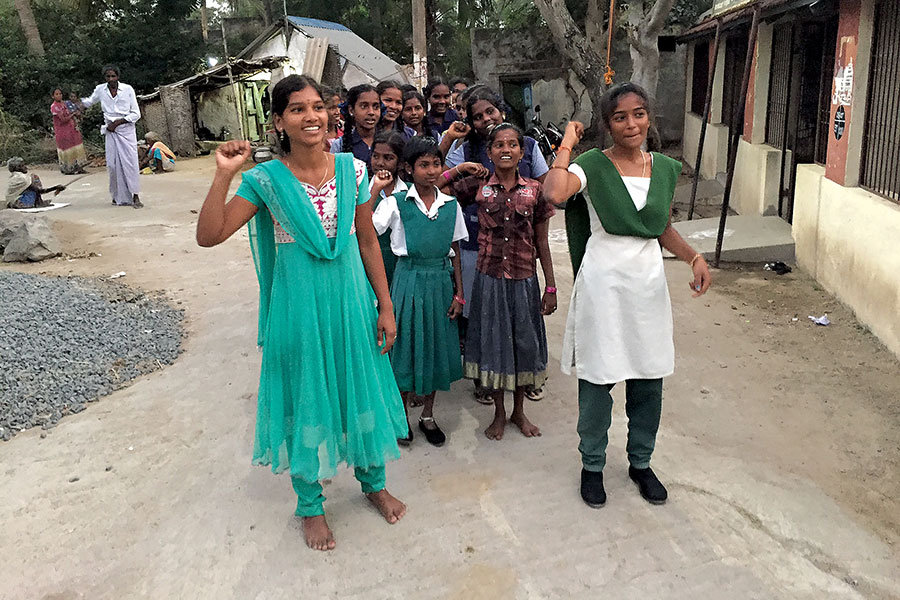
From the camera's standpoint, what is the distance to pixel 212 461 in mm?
3309

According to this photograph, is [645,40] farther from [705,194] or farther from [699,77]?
[699,77]

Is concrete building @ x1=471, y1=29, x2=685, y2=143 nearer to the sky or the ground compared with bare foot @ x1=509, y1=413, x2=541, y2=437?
nearer to the sky

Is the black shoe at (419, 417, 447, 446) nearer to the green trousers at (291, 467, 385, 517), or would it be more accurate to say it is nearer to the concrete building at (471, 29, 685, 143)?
the green trousers at (291, 467, 385, 517)

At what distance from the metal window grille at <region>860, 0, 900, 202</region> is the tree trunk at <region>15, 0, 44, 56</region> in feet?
59.5

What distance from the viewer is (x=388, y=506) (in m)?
2.80

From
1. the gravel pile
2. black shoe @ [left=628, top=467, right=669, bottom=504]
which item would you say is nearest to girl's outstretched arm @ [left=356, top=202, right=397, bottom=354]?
black shoe @ [left=628, top=467, right=669, bottom=504]

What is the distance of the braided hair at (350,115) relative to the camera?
155 inches

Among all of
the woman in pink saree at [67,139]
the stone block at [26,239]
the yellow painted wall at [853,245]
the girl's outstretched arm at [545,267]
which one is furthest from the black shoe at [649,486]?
the woman in pink saree at [67,139]

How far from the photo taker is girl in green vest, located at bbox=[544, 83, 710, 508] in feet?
8.68

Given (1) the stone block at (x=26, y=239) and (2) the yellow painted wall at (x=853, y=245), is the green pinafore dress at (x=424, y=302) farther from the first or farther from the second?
(1) the stone block at (x=26, y=239)

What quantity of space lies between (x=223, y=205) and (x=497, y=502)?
159cm

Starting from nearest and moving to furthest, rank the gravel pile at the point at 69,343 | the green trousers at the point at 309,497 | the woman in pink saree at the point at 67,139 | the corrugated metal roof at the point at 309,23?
the green trousers at the point at 309,497, the gravel pile at the point at 69,343, the woman in pink saree at the point at 67,139, the corrugated metal roof at the point at 309,23

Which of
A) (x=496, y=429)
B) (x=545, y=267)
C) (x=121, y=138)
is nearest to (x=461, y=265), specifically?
(x=545, y=267)

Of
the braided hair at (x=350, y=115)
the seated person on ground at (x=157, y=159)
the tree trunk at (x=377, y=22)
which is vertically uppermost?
the tree trunk at (x=377, y=22)
